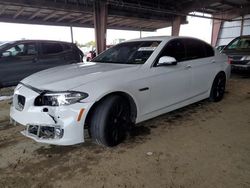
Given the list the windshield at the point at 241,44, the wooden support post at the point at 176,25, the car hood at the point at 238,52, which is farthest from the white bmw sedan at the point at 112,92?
the wooden support post at the point at 176,25

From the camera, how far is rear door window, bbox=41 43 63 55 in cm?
621

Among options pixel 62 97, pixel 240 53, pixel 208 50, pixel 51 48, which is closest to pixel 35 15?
pixel 51 48

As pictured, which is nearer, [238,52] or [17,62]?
[17,62]

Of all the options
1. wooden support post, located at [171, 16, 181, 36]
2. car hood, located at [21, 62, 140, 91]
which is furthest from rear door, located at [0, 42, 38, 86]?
wooden support post, located at [171, 16, 181, 36]

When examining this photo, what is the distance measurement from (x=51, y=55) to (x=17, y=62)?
95cm

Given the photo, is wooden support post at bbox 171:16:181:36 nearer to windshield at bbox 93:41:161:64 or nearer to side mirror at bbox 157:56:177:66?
windshield at bbox 93:41:161:64

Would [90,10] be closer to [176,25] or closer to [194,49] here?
[176,25]

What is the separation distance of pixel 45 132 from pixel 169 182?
1333 mm

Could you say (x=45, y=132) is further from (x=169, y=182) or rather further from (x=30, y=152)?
(x=169, y=182)

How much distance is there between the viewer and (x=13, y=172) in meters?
2.22

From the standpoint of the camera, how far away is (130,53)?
339 cm

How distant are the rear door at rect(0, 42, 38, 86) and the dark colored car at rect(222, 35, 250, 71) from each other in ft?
20.2

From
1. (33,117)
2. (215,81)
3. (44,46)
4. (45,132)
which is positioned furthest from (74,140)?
(44,46)

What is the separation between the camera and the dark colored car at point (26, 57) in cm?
563
